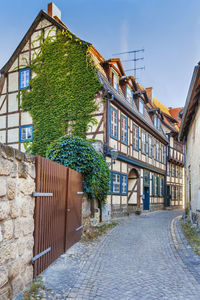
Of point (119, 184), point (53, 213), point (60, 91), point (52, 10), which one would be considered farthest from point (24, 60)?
point (53, 213)

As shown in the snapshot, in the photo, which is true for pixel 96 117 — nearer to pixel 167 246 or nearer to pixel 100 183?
pixel 100 183

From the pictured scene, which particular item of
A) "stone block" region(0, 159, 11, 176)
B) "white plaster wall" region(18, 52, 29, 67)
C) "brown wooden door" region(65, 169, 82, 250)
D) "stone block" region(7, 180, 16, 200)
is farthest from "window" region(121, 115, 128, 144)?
"stone block" region(0, 159, 11, 176)

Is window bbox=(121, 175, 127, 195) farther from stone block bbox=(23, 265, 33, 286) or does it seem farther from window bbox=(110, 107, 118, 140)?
stone block bbox=(23, 265, 33, 286)

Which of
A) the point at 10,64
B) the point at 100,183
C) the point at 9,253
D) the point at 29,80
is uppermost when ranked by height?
the point at 10,64

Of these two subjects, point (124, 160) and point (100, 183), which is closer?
point (100, 183)

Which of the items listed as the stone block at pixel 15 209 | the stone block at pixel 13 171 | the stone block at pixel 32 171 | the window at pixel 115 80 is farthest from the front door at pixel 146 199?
the stone block at pixel 13 171

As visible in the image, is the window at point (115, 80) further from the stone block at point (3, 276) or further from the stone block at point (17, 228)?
the stone block at point (3, 276)

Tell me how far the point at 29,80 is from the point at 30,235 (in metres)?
12.4

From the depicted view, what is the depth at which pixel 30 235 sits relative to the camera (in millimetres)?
4492

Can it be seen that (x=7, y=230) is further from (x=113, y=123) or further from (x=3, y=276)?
(x=113, y=123)

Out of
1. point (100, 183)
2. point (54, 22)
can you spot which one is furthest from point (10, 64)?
point (100, 183)

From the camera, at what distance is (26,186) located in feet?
14.3

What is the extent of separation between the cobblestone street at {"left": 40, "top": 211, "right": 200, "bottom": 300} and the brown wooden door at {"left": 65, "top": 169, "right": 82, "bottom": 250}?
0.32m

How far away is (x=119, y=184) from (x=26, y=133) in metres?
5.48
